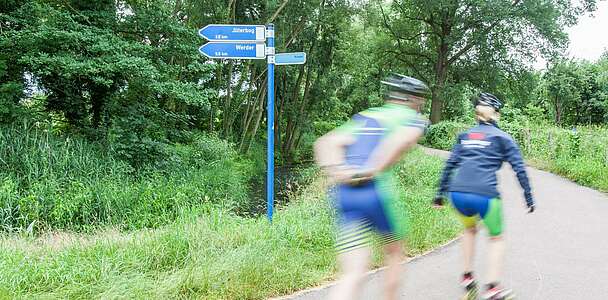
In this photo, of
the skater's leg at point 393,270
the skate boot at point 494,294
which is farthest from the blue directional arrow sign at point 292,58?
the skate boot at point 494,294

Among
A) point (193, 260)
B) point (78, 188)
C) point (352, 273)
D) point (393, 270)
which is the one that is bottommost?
point (78, 188)

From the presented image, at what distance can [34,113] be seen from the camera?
11.1 meters

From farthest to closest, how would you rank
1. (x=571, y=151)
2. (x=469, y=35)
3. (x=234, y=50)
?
(x=469, y=35), (x=571, y=151), (x=234, y=50)

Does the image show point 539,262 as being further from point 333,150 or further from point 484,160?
point 333,150

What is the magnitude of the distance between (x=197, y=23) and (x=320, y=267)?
47.0 feet

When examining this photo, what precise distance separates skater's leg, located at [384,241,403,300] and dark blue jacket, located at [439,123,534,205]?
1.02 m

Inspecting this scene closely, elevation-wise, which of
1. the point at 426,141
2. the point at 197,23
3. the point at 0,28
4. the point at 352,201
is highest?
the point at 197,23

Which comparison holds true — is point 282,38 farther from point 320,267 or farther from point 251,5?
point 320,267

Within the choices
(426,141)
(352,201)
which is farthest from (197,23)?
(426,141)

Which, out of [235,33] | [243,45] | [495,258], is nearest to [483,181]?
[495,258]

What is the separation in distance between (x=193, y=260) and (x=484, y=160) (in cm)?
295

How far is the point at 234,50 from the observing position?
19.6ft

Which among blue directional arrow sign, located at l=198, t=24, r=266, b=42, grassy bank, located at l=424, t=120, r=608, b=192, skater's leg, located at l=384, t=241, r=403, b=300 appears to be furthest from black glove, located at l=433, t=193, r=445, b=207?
grassy bank, located at l=424, t=120, r=608, b=192

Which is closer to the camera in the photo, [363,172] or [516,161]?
[363,172]
